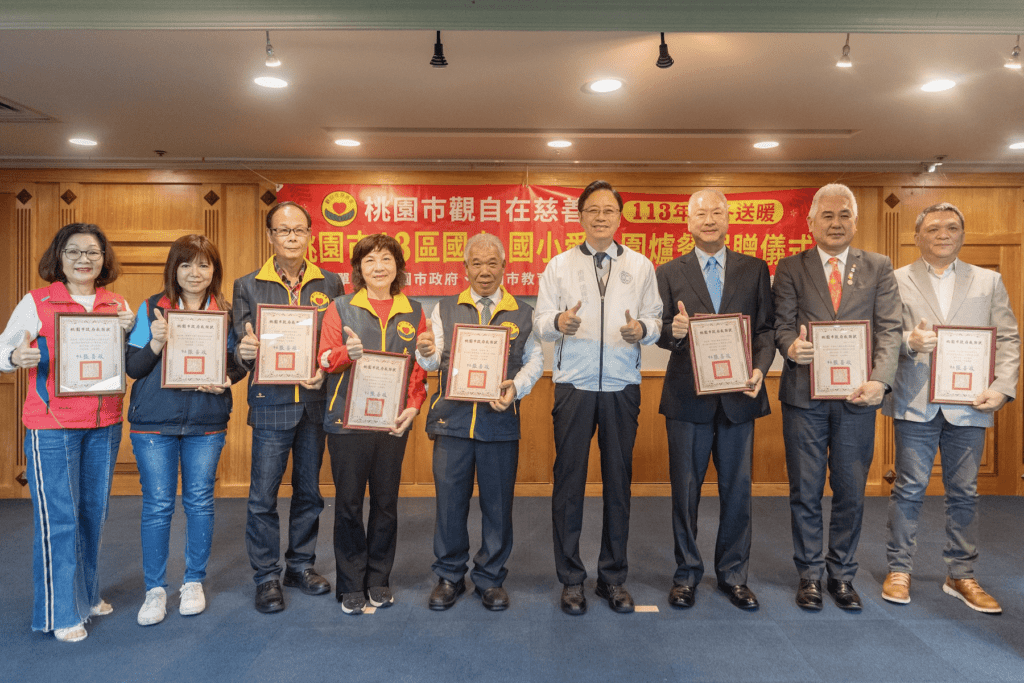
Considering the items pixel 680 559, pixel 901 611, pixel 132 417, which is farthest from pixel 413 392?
pixel 901 611

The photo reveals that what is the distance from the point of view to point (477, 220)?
4.89 meters

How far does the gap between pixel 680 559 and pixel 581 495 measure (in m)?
0.59

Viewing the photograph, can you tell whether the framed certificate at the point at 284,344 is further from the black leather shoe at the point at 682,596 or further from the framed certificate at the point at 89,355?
the black leather shoe at the point at 682,596

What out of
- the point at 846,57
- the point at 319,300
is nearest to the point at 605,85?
the point at 846,57

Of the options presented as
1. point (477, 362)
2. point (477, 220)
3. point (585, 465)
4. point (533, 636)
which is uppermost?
point (477, 220)

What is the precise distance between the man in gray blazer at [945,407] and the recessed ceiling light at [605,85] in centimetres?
167

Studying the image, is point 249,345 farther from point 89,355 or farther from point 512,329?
point 512,329

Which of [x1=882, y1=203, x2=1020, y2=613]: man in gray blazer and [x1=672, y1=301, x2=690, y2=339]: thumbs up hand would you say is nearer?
[x1=672, y1=301, x2=690, y2=339]: thumbs up hand

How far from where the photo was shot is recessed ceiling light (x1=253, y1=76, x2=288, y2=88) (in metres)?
3.12

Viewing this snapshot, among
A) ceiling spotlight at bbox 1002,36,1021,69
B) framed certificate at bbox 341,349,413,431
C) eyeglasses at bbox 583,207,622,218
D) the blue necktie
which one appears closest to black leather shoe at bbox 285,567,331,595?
framed certificate at bbox 341,349,413,431

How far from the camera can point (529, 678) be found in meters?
2.27

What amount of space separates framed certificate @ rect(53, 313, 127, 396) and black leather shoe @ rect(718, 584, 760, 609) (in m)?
2.90

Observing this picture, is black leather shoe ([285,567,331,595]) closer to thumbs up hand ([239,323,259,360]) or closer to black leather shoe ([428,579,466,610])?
black leather shoe ([428,579,466,610])

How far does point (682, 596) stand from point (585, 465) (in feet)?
2.48
